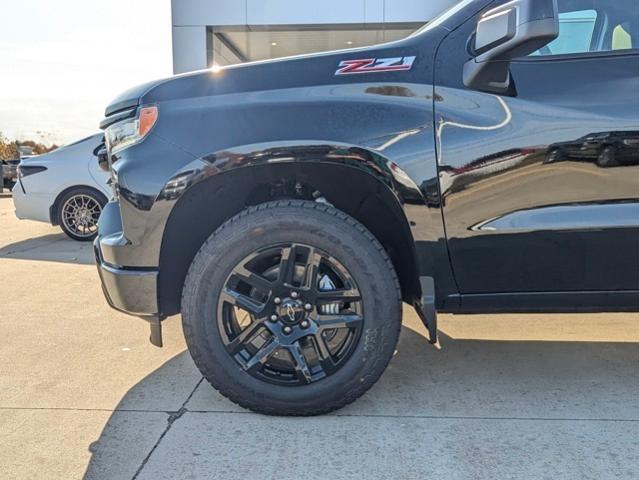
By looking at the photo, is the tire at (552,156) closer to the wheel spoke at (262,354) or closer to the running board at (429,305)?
the running board at (429,305)

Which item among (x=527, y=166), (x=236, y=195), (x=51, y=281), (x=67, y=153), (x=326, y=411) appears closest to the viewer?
(x=527, y=166)

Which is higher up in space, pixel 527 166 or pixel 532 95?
pixel 532 95

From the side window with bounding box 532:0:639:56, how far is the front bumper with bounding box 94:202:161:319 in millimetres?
2064

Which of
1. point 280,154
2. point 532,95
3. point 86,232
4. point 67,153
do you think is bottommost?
point 86,232

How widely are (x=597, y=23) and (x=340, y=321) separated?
178 cm

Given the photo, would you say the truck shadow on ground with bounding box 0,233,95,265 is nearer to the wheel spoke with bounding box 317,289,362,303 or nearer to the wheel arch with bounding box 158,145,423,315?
the wheel arch with bounding box 158,145,423,315

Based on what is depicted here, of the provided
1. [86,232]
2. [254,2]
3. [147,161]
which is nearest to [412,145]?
[147,161]

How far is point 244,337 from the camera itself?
8.00 feet

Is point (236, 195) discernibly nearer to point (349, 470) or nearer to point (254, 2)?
point (349, 470)

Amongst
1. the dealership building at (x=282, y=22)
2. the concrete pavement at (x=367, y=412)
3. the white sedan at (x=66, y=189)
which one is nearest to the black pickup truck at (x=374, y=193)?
the concrete pavement at (x=367, y=412)

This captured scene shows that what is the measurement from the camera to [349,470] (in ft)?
6.82

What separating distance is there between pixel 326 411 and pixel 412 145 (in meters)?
1.22

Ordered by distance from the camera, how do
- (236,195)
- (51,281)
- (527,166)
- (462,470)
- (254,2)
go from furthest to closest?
(254,2), (51,281), (236,195), (527,166), (462,470)

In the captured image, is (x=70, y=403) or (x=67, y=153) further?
(x=67, y=153)
